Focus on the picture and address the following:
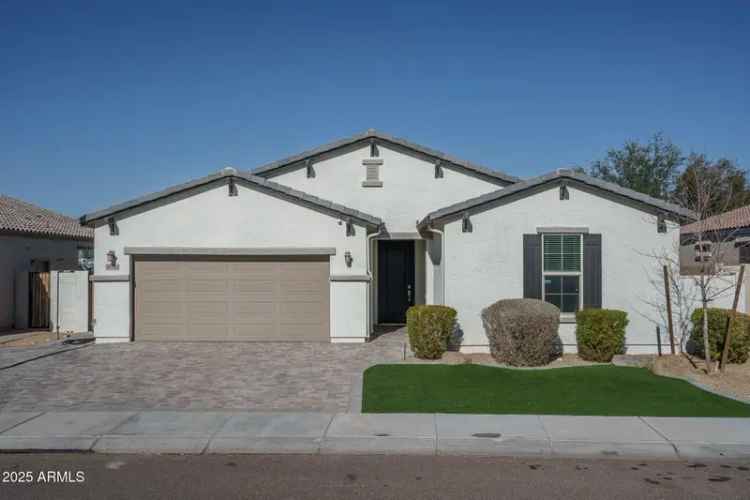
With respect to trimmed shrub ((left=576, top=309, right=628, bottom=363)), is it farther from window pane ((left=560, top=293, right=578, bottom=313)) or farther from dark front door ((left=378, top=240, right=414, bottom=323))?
dark front door ((left=378, top=240, right=414, bottom=323))

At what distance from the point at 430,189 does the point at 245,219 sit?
5.55 metres

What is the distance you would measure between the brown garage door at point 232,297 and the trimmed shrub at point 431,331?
2984 millimetres

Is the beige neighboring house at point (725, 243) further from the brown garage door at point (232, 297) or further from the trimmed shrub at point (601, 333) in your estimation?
the brown garage door at point (232, 297)

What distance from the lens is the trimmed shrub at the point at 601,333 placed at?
39.8 feet

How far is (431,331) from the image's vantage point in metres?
12.3

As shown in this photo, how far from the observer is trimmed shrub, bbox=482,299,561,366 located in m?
11.7

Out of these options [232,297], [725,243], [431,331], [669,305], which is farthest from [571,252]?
[232,297]

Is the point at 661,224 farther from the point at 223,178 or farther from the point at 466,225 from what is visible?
the point at 223,178

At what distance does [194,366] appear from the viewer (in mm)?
11891

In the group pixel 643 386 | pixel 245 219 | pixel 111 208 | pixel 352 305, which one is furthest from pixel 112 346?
pixel 643 386

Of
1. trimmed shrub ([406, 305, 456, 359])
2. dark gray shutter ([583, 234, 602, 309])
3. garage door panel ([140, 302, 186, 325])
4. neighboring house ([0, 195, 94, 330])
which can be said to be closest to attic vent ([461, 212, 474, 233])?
trimmed shrub ([406, 305, 456, 359])

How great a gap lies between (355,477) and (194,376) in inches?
221

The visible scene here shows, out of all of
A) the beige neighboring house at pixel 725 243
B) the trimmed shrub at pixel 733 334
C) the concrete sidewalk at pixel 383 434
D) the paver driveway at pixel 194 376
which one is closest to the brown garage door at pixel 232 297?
the paver driveway at pixel 194 376

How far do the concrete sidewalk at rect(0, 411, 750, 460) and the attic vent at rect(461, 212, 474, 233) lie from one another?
5671 mm
